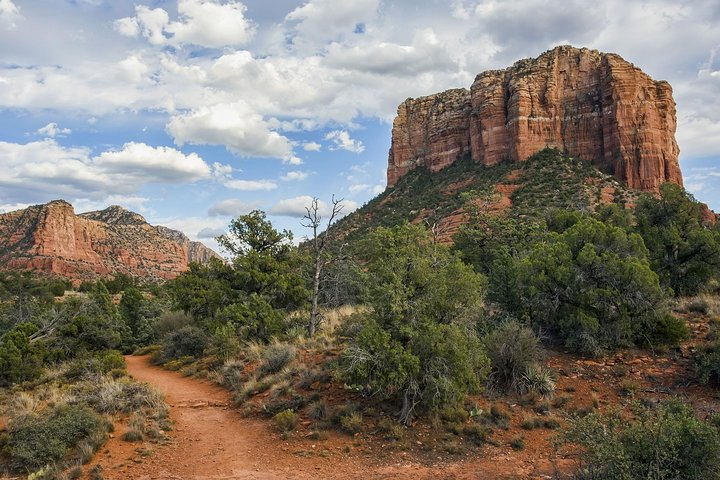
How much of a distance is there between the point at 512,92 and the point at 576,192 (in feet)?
83.0

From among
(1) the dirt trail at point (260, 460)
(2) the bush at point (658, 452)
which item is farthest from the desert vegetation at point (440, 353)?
(1) the dirt trail at point (260, 460)

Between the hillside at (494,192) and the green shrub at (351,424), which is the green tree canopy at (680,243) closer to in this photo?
the green shrub at (351,424)

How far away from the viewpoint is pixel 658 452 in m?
6.10

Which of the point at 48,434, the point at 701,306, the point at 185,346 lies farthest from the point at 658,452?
the point at 185,346

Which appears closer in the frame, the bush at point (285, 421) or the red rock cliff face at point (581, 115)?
the bush at point (285, 421)

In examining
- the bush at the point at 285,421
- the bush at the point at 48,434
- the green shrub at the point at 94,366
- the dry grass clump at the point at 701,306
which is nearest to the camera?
the bush at the point at 48,434

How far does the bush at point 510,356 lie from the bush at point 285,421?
5.27 metres

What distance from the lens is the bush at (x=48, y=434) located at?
8.69 metres

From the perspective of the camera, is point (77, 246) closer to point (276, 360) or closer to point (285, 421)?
point (276, 360)

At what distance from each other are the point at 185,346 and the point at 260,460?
1245 centimetres

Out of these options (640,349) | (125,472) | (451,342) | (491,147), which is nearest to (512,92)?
(491,147)

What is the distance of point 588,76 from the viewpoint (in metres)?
66.6

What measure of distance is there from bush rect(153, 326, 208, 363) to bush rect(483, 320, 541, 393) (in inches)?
522

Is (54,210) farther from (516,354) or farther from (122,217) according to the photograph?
(516,354)
